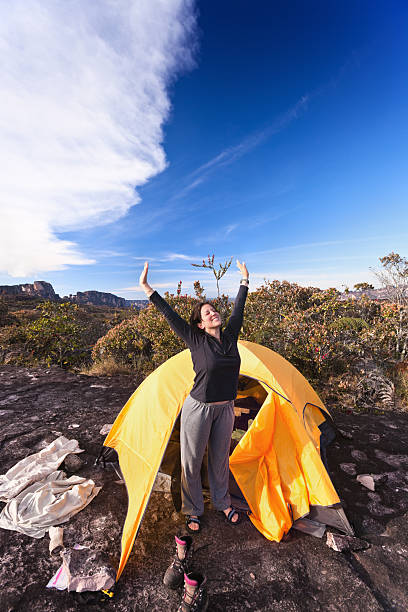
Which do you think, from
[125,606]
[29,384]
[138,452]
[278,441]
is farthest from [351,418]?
[29,384]

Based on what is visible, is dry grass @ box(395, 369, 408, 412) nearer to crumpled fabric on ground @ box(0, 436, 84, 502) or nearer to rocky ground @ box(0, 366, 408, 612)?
rocky ground @ box(0, 366, 408, 612)

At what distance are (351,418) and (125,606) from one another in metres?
4.73

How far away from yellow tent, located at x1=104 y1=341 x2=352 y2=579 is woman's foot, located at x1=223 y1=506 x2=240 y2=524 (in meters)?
0.16

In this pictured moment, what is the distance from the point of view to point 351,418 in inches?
215

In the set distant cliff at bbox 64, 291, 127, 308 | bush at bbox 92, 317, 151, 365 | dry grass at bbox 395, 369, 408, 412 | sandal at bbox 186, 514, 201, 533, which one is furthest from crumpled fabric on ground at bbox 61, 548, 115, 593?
distant cliff at bbox 64, 291, 127, 308

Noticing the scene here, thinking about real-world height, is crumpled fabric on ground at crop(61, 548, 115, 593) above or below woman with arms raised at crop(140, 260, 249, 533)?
below

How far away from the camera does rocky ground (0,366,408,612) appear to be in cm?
217

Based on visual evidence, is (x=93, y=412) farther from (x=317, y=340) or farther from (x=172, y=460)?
(x=317, y=340)

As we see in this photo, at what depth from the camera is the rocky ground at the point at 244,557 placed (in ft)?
7.11

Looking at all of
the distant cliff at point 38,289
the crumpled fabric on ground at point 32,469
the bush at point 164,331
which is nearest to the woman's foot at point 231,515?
the crumpled fabric on ground at point 32,469

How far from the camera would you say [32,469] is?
349 centimetres

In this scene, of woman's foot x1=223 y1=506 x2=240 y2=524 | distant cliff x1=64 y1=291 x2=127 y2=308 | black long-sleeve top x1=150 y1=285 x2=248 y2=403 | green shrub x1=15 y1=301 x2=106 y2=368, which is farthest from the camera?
distant cliff x1=64 y1=291 x2=127 y2=308

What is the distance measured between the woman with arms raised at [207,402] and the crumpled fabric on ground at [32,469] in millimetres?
1757

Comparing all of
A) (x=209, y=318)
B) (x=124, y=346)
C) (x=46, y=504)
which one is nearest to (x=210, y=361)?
(x=209, y=318)
